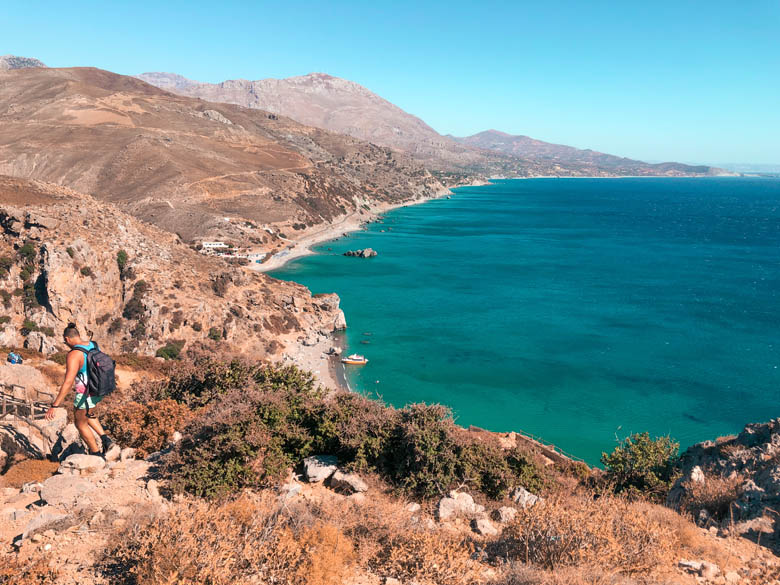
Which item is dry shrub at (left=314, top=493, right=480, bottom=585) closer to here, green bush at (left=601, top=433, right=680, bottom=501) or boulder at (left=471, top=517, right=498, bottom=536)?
boulder at (left=471, top=517, right=498, bottom=536)

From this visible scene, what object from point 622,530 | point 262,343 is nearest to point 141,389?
point 622,530

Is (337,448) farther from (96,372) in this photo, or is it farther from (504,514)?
(96,372)

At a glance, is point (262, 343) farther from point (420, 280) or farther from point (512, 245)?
point (512, 245)

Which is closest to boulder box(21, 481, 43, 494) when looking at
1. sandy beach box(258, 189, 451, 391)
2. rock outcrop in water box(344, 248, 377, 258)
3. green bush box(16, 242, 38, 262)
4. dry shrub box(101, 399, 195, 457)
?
dry shrub box(101, 399, 195, 457)

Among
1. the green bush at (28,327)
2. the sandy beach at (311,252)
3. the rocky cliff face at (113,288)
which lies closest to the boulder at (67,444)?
the sandy beach at (311,252)

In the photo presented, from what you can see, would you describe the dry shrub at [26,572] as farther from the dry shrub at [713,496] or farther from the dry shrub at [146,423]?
the dry shrub at [713,496]

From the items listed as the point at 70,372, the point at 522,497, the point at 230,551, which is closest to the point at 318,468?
the point at 230,551
